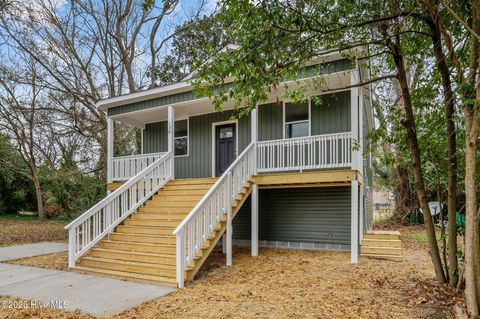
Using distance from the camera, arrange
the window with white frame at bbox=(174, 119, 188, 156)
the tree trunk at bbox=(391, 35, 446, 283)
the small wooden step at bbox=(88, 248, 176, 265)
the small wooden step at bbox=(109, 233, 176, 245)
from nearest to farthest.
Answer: the tree trunk at bbox=(391, 35, 446, 283), the small wooden step at bbox=(88, 248, 176, 265), the small wooden step at bbox=(109, 233, 176, 245), the window with white frame at bbox=(174, 119, 188, 156)

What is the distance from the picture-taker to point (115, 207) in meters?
8.30

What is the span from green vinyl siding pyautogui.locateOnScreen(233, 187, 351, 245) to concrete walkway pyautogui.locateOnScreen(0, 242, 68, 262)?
5226mm

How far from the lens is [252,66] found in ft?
17.6

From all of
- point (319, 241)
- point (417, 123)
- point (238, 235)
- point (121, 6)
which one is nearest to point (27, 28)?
point (121, 6)

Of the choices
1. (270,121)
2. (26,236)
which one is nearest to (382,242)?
(270,121)

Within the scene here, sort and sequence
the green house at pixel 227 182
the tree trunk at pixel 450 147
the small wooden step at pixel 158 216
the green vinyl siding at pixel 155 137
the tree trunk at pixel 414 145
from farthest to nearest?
the green vinyl siding at pixel 155 137, the small wooden step at pixel 158 216, the green house at pixel 227 182, the tree trunk at pixel 414 145, the tree trunk at pixel 450 147

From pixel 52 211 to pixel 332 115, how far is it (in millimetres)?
18027

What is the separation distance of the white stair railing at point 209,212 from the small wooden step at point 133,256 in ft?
1.27

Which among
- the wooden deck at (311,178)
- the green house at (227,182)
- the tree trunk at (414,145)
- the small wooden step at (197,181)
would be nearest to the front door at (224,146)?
the green house at (227,182)

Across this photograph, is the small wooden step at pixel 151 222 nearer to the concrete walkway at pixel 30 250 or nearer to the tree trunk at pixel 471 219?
the concrete walkway at pixel 30 250

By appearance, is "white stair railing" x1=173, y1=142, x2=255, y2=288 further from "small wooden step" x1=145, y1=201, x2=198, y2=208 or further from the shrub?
the shrub

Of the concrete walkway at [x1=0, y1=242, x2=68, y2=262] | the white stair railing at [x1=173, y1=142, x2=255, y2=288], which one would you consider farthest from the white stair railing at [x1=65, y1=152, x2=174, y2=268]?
the white stair railing at [x1=173, y1=142, x2=255, y2=288]

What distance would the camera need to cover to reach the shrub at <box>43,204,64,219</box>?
20.3 m

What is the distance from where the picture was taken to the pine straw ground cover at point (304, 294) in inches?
172
